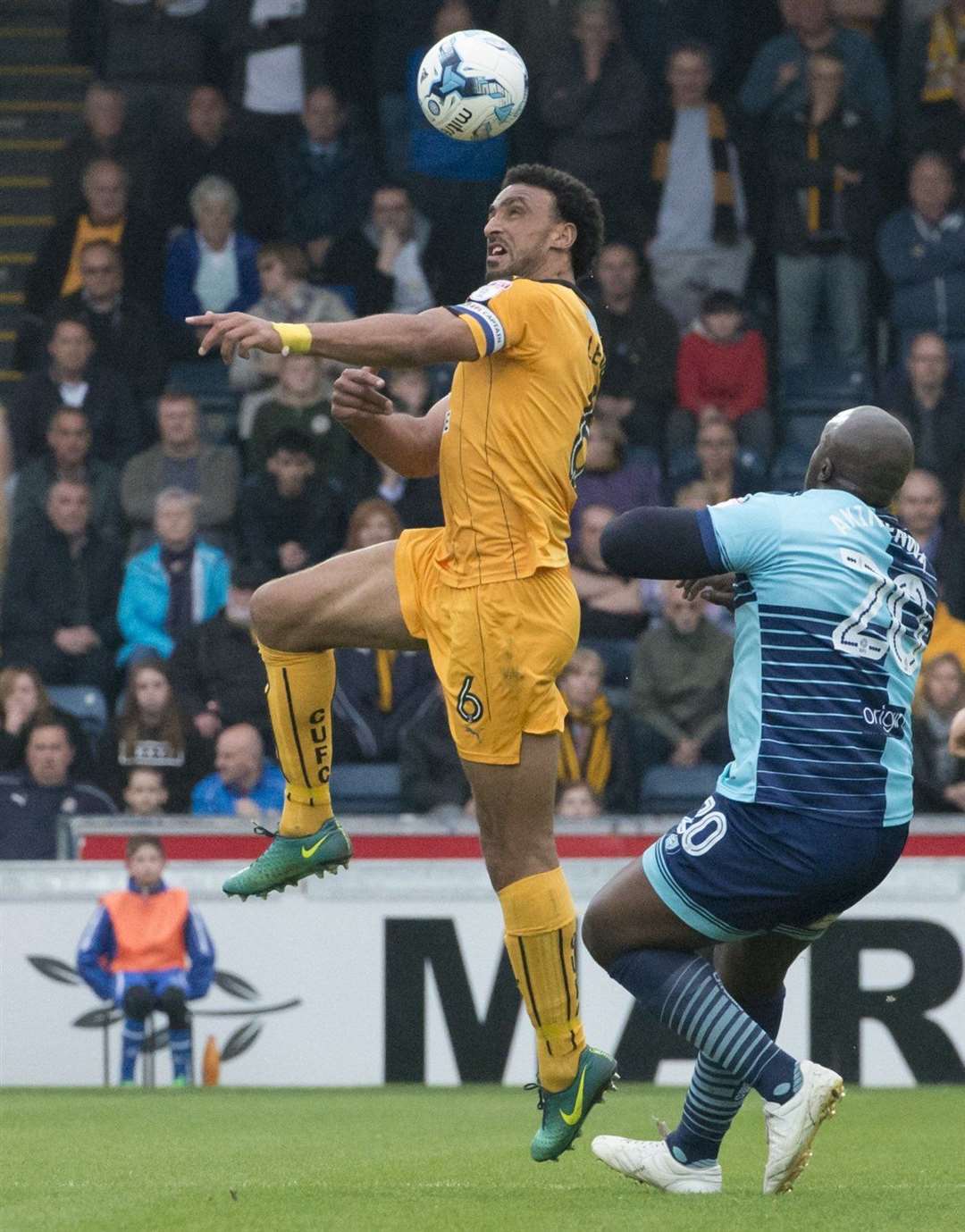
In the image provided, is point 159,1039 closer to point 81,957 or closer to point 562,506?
point 81,957

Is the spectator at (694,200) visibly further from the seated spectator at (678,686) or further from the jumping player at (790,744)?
the jumping player at (790,744)

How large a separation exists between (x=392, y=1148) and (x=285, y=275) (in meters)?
7.83

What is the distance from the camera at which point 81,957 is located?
11.7 metres

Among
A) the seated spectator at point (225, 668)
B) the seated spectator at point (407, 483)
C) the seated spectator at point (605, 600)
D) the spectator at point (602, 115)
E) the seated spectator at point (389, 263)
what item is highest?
the spectator at point (602, 115)

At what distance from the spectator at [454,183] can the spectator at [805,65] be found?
174cm

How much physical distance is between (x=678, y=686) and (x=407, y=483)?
7.11 feet

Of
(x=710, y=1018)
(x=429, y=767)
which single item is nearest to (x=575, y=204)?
(x=710, y=1018)

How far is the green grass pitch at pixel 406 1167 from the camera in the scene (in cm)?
542

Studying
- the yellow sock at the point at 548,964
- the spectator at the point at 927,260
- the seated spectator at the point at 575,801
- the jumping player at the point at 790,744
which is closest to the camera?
the jumping player at the point at 790,744

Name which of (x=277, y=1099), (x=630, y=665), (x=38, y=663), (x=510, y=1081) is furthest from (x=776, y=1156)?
(x=38, y=663)

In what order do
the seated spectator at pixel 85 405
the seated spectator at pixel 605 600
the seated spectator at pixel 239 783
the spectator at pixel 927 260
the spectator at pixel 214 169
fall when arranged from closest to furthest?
the seated spectator at pixel 239 783, the seated spectator at pixel 605 600, the seated spectator at pixel 85 405, the spectator at pixel 927 260, the spectator at pixel 214 169

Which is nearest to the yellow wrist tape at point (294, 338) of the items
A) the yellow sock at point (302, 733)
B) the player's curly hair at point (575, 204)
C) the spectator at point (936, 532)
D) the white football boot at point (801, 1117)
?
the player's curly hair at point (575, 204)

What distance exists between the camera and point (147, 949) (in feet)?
38.1

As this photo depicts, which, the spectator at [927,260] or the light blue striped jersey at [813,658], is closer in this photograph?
the light blue striped jersey at [813,658]
